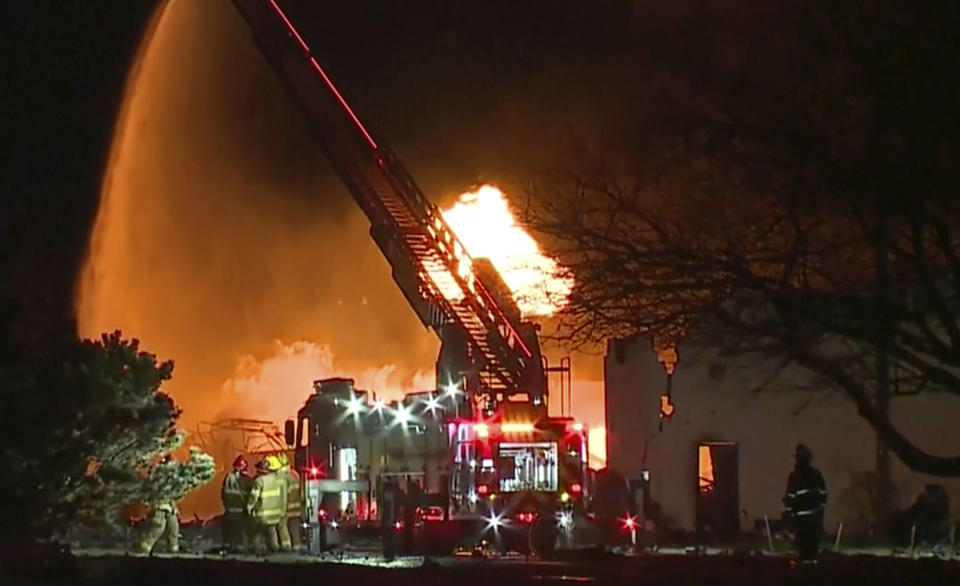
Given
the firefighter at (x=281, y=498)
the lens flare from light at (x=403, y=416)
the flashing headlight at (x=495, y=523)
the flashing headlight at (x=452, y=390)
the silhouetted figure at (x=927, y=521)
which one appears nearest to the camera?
the flashing headlight at (x=495, y=523)

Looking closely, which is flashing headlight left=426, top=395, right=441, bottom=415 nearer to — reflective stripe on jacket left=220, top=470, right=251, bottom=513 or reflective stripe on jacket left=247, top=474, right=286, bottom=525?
reflective stripe on jacket left=247, top=474, right=286, bottom=525

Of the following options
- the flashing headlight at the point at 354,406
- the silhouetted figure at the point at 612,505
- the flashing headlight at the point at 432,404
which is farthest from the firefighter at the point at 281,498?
the silhouetted figure at the point at 612,505

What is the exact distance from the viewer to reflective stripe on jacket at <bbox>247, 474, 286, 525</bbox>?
22.3m

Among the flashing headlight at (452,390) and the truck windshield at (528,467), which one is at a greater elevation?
the flashing headlight at (452,390)

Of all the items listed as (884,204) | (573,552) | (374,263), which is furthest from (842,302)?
(374,263)

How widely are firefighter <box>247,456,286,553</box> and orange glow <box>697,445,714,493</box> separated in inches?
415

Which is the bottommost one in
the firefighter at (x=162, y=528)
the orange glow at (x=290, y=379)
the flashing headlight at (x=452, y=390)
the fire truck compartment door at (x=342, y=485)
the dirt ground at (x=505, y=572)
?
the dirt ground at (x=505, y=572)

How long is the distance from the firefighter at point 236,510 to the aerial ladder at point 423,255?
3976 millimetres

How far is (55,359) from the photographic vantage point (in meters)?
23.3

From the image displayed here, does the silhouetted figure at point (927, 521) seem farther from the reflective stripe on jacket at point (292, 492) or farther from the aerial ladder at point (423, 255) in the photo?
the reflective stripe on jacket at point (292, 492)

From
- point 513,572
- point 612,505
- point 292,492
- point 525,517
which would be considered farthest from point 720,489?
point 513,572

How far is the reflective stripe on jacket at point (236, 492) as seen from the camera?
→ 884 inches

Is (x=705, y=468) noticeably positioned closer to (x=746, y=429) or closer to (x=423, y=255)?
(x=746, y=429)

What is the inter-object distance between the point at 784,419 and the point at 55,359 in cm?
1417
